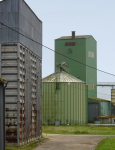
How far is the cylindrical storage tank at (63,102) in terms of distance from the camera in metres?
43.4

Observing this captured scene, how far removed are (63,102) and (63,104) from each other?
29cm

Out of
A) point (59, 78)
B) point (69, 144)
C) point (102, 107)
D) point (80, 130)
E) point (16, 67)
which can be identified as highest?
point (59, 78)

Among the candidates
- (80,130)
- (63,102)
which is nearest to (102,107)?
(63,102)

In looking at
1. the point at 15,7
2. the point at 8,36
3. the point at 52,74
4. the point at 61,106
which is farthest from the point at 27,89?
the point at 52,74

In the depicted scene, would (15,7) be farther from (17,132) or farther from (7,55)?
(17,132)

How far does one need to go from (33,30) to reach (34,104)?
4.64 meters

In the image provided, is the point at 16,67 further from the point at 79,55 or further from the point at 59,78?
the point at 79,55

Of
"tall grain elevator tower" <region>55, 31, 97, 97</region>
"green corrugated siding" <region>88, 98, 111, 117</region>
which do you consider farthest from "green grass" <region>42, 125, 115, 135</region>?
"tall grain elevator tower" <region>55, 31, 97, 97</region>

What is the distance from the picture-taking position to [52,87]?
4469cm

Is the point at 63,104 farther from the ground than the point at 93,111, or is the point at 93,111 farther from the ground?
the point at 63,104

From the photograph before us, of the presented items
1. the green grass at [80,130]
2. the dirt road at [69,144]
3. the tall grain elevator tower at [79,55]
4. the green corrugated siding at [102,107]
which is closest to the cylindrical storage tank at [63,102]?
the green grass at [80,130]

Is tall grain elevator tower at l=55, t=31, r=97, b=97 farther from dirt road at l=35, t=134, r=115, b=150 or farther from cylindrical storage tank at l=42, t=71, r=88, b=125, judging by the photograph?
dirt road at l=35, t=134, r=115, b=150

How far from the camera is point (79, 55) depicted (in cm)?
6556

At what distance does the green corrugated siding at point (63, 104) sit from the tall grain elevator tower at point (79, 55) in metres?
19.1
